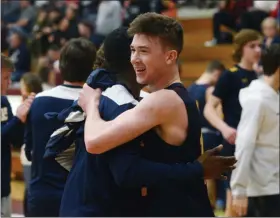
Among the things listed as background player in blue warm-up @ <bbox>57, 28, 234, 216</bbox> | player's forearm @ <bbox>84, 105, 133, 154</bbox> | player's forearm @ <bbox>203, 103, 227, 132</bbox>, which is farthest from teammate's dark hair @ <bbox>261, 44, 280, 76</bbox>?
player's forearm @ <bbox>84, 105, 133, 154</bbox>

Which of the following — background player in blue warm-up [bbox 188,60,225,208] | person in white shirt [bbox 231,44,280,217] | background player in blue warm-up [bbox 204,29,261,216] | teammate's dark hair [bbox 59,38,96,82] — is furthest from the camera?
background player in blue warm-up [bbox 188,60,225,208]

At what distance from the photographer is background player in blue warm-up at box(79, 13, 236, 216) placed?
96.4 inches

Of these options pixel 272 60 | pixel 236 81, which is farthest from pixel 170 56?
pixel 236 81

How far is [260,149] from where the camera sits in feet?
14.9

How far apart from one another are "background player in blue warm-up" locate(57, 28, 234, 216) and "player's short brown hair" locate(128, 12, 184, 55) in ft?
0.47

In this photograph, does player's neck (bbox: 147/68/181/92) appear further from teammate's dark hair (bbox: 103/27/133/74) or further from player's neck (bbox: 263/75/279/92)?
player's neck (bbox: 263/75/279/92)

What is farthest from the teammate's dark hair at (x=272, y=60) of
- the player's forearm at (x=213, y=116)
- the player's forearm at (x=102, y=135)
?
the player's forearm at (x=102, y=135)

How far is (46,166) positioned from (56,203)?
20cm

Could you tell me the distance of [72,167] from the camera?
8.87ft

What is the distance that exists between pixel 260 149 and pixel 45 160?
1384 mm

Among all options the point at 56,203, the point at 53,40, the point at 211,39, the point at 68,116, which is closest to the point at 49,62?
the point at 53,40

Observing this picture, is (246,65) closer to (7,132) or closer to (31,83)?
(31,83)

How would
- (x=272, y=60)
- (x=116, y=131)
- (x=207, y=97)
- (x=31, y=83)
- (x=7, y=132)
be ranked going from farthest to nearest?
(x=207, y=97)
(x=31, y=83)
(x=272, y=60)
(x=7, y=132)
(x=116, y=131)

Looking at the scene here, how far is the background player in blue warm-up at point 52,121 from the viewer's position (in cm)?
378
